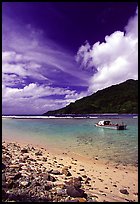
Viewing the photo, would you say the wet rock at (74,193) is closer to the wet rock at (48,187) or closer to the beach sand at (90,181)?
the beach sand at (90,181)

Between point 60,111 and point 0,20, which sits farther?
point 60,111

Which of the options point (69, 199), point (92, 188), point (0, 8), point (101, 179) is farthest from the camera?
point (101, 179)

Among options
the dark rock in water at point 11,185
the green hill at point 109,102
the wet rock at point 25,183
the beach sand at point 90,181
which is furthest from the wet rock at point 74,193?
the green hill at point 109,102

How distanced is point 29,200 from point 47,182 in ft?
5.64

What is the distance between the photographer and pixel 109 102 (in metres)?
171

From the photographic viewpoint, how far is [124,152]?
13.5 meters

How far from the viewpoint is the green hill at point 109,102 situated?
158 m

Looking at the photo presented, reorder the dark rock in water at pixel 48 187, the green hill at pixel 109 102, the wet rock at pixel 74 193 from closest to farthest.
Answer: the wet rock at pixel 74 193 → the dark rock in water at pixel 48 187 → the green hill at pixel 109 102

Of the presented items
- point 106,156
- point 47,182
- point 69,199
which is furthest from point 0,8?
point 106,156

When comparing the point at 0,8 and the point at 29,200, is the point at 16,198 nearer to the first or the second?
the point at 29,200

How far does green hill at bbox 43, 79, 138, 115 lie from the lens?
518ft

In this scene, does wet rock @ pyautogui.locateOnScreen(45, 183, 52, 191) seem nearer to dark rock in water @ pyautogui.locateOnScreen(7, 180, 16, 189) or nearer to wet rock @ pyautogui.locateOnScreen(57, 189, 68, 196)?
wet rock @ pyautogui.locateOnScreen(57, 189, 68, 196)

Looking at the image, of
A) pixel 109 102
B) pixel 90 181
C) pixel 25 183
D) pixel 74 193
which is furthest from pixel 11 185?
pixel 109 102

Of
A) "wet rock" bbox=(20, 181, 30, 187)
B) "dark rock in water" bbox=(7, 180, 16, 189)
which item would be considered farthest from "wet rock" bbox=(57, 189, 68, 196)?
"dark rock in water" bbox=(7, 180, 16, 189)
